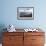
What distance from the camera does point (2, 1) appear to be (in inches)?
164

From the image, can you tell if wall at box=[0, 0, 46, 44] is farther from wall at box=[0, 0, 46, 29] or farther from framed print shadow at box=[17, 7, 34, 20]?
framed print shadow at box=[17, 7, 34, 20]

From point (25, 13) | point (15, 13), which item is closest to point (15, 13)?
point (15, 13)

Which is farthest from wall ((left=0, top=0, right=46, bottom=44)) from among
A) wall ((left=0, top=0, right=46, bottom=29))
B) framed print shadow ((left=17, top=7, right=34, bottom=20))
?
framed print shadow ((left=17, top=7, right=34, bottom=20))

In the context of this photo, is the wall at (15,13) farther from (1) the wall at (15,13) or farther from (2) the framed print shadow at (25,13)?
(2) the framed print shadow at (25,13)

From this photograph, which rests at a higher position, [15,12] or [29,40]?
[15,12]

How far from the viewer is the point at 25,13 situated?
4.20 m

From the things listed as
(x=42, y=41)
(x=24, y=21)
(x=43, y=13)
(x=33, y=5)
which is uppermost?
(x=33, y=5)

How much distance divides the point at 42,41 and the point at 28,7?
1.24 meters

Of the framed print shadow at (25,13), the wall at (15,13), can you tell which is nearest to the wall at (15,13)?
the wall at (15,13)

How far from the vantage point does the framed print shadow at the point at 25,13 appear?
4188 millimetres

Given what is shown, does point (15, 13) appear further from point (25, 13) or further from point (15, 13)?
point (25, 13)

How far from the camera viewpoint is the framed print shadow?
4188 mm

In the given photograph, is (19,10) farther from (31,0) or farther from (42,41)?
(42,41)

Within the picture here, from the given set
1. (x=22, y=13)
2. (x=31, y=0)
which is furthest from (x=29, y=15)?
(x=31, y=0)
